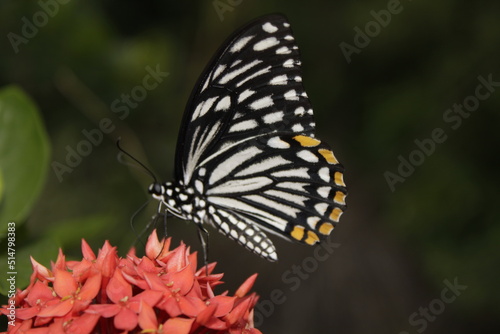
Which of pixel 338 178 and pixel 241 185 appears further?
pixel 241 185

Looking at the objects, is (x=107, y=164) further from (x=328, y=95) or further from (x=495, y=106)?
(x=495, y=106)

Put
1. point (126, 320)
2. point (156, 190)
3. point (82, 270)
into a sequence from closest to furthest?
point (126, 320)
point (82, 270)
point (156, 190)

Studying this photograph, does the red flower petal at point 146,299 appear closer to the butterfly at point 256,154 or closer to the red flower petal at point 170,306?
the red flower petal at point 170,306

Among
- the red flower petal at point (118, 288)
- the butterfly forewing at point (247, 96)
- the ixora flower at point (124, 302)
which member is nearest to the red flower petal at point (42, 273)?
the ixora flower at point (124, 302)

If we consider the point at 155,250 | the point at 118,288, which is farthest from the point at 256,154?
the point at 118,288

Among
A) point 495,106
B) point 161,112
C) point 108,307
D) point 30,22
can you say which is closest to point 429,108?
point 495,106

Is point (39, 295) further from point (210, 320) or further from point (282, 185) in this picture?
point (282, 185)

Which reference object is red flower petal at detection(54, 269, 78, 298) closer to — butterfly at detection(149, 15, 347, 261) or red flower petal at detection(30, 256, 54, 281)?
red flower petal at detection(30, 256, 54, 281)
